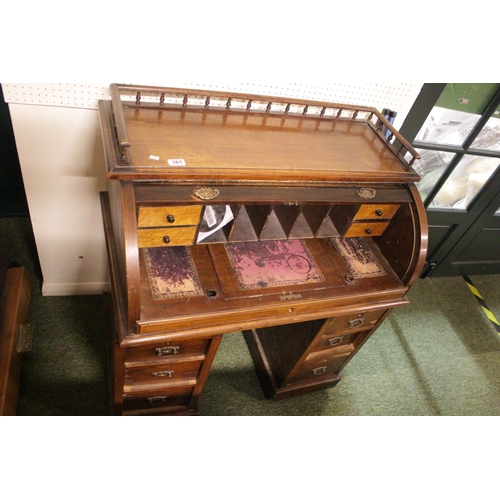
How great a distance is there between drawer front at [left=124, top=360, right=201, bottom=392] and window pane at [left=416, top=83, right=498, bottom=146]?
5.63ft

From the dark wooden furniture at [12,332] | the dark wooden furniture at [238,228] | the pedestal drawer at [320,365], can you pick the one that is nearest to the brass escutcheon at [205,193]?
the dark wooden furniture at [238,228]

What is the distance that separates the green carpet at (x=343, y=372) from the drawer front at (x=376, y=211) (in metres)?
1.17

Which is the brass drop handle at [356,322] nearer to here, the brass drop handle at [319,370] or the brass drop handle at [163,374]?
the brass drop handle at [319,370]

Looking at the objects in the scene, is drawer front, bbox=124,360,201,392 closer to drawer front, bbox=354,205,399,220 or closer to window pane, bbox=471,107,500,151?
drawer front, bbox=354,205,399,220

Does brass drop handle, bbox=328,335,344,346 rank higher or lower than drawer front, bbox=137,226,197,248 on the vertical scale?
lower

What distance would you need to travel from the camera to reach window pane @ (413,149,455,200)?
2.29 meters

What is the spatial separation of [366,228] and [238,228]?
1.82 feet

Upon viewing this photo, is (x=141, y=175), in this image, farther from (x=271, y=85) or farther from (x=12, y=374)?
(x=12, y=374)

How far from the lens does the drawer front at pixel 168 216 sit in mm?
1213

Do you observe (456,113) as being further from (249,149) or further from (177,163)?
(177,163)

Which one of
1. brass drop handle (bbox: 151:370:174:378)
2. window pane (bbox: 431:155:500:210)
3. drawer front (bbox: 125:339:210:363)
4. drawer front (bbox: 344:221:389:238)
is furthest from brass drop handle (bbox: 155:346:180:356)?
window pane (bbox: 431:155:500:210)

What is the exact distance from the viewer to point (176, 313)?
50.4 inches

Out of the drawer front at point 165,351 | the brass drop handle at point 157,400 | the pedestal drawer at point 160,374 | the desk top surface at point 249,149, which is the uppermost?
the desk top surface at point 249,149

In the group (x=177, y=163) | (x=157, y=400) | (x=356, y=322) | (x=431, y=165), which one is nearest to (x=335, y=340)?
(x=356, y=322)
